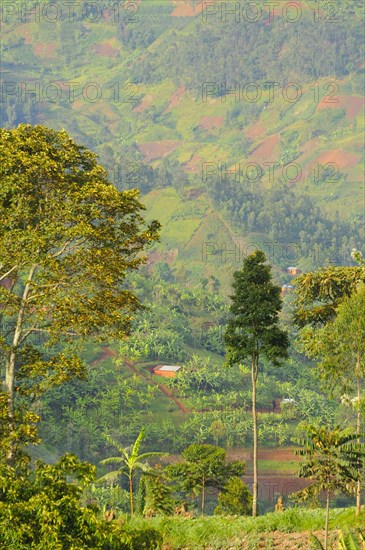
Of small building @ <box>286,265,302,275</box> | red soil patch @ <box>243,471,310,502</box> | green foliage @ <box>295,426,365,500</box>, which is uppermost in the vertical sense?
small building @ <box>286,265,302,275</box>

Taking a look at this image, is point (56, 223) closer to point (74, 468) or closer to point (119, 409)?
point (74, 468)

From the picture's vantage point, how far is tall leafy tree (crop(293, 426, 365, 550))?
23562mm

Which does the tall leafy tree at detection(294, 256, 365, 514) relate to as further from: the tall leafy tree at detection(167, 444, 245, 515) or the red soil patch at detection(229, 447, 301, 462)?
the red soil patch at detection(229, 447, 301, 462)

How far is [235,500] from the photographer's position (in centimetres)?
4219

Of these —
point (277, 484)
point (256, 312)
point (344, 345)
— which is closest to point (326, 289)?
point (344, 345)

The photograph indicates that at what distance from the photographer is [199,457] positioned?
36344mm

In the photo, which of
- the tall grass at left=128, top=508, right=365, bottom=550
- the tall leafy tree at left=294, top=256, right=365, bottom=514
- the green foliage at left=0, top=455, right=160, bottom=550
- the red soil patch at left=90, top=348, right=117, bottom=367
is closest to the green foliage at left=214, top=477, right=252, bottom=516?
the tall leafy tree at left=294, top=256, right=365, bottom=514

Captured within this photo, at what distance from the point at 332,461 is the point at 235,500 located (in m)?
19.5

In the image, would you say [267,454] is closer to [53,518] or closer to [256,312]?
[256,312]

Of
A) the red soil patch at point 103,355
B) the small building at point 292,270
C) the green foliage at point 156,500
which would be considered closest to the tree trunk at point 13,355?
the green foliage at point 156,500

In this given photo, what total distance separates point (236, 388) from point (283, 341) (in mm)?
68554

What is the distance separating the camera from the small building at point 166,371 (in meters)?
96.1

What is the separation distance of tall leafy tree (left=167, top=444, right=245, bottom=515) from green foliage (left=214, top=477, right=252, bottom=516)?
200 inches

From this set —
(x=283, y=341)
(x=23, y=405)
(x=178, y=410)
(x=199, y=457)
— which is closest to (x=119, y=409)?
(x=178, y=410)
